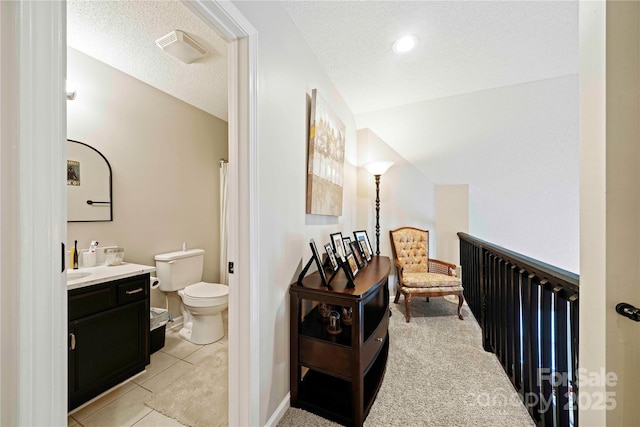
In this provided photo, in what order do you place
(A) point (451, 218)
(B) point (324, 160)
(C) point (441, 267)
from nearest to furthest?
1. (B) point (324, 160)
2. (C) point (441, 267)
3. (A) point (451, 218)

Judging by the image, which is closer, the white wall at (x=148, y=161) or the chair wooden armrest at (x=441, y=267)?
the white wall at (x=148, y=161)

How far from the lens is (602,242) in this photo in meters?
0.80

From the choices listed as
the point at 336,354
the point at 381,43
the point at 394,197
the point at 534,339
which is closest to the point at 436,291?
the point at 534,339

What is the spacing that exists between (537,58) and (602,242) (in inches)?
82.2

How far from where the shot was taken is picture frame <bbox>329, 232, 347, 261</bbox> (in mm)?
1746

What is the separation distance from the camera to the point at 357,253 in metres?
2.14

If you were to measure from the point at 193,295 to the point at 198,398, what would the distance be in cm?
80

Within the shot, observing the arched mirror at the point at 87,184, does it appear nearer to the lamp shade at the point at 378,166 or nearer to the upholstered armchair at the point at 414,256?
the lamp shade at the point at 378,166

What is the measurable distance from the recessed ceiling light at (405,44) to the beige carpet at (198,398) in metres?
2.78

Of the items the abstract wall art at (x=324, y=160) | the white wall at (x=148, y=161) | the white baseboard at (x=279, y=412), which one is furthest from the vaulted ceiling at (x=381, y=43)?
the white baseboard at (x=279, y=412)

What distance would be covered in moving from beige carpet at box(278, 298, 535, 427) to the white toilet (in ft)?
3.57

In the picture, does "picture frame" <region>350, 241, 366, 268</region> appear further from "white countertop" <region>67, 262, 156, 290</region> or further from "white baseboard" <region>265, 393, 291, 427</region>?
"white countertop" <region>67, 262, 156, 290</region>

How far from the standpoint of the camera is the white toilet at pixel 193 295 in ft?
6.87

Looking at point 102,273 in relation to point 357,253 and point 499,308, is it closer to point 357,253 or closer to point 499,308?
point 357,253
